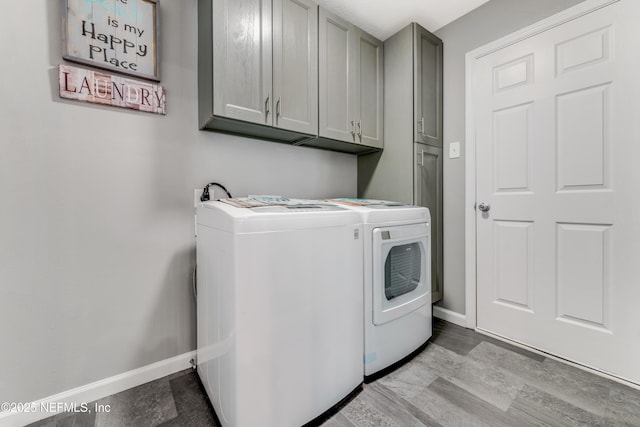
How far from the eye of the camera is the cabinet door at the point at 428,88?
6.50ft

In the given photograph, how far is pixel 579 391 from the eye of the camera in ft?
4.35

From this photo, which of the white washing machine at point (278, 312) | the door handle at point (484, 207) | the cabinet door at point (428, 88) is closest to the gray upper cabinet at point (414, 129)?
the cabinet door at point (428, 88)

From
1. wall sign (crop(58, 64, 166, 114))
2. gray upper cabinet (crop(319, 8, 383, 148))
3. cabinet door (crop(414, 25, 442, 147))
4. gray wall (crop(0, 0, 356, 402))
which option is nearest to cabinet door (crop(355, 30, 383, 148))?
gray upper cabinet (crop(319, 8, 383, 148))

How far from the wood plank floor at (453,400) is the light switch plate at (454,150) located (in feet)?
4.88

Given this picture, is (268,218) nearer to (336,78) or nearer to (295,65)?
(295,65)

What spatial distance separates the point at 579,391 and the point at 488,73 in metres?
2.06

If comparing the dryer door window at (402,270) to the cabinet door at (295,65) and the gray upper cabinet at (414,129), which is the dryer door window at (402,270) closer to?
the gray upper cabinet at (414,129)

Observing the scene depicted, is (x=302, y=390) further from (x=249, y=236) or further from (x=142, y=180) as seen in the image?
(x=142, y=180)

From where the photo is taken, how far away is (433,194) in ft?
6.97

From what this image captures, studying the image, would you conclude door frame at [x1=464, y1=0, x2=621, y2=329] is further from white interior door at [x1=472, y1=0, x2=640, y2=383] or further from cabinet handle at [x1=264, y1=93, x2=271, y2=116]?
cabinet handle at [x1=264, y1=93, x2=271, y2=116]

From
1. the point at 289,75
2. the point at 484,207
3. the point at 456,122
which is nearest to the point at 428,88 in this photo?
the point at 456,122

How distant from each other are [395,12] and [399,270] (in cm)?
189

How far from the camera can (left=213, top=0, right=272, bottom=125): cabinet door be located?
4.46 ft

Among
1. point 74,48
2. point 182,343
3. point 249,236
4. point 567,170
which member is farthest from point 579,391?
point 74,48
